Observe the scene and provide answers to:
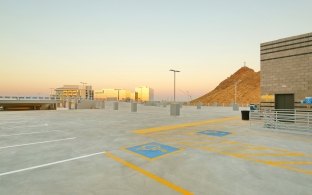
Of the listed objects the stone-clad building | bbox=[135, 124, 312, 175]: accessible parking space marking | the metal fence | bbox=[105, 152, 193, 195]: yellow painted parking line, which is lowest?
bbox=[105, 152, 193, 195]: yellow painted parking line

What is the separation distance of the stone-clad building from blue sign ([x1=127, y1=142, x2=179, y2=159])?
14.8 meters

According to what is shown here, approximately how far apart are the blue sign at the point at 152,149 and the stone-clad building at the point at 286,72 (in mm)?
14832

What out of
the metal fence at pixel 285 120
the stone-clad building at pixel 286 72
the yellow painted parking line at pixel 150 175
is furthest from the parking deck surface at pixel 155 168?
the stone-clad building at pixel 286 72

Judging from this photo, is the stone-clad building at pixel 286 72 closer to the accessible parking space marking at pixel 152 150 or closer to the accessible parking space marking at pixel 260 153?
the accessible parking space marking at pixel 260 153

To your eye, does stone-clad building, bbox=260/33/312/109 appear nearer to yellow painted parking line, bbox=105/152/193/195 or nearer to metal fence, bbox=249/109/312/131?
metal fence, bbox=249/109/312/131

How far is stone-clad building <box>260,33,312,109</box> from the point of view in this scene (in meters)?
16.2

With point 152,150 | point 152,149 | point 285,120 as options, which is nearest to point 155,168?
point 152,150

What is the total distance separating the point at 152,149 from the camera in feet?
24.5

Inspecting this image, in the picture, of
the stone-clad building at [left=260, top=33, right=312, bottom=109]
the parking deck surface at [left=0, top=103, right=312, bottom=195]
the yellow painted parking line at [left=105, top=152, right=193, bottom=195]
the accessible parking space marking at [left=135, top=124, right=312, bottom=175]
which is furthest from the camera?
the stone-clad building at [left=260, top=33, right=312, bottom=109]

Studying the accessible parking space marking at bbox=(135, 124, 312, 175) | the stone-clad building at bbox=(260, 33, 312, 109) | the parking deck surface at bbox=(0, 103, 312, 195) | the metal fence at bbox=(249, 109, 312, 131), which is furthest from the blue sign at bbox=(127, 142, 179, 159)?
the stone-clad building at bbox=(260, 33, 312, 109)

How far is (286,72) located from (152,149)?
16497 mm

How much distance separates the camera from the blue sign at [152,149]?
6791mm

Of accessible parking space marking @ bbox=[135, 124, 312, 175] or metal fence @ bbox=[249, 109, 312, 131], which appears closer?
accessible parking space marking @ bbox=[135, 124, 312, 175]

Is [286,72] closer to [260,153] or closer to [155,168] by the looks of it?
[260,153]
